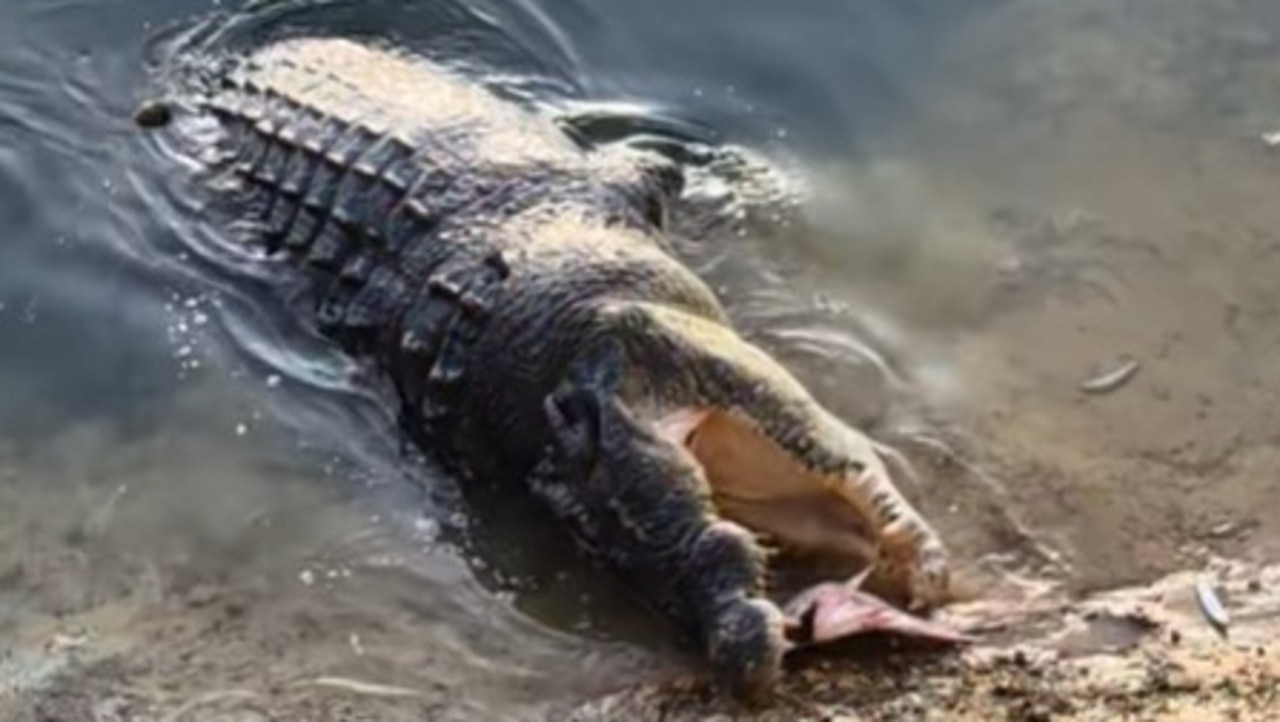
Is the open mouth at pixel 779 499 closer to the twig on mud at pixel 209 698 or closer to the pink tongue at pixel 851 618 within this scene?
the pink tongue at pixel 851 618

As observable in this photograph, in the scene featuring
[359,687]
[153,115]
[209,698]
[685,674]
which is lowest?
[209,698]

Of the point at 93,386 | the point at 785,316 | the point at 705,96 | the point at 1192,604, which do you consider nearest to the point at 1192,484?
the point at 1192,604

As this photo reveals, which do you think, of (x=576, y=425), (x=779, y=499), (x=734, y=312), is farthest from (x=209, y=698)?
(x=734, y=312)

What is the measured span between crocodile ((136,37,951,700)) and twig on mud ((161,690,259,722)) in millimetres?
794

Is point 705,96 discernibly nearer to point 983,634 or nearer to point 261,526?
point 261,526

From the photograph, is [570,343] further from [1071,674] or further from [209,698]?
[1071,674]

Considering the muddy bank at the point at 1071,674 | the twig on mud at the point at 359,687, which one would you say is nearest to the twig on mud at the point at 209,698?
the twig on mud at the point at 359,687

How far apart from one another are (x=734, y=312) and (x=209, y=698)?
5.69 ft

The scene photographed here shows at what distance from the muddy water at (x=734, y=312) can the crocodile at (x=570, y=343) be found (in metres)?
0.19

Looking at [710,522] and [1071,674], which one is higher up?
[1071,674]

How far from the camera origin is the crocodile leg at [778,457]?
4836mm

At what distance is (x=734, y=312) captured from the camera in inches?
230

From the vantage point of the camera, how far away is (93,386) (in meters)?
6.01

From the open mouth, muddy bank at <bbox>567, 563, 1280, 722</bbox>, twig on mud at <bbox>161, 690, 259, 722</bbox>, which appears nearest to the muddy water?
twig on mud at <bbox>161, 690, 259, 722</bbox>
